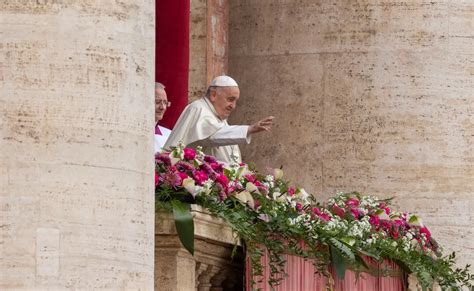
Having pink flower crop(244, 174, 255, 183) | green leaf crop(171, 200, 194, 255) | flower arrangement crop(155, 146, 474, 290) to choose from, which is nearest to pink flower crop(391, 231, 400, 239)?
flower arrangement crop(155, 146, 474, 290)

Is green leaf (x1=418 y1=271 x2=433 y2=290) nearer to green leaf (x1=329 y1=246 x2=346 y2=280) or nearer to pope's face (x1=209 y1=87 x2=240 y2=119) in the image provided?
green leaf (x1=329 y1=246 x2=346 y2=280)

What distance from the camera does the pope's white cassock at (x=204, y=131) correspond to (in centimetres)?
1412

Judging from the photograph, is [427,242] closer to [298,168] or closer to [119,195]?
[298,168]

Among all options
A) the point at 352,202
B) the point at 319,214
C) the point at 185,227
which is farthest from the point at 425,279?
the point at 185,227

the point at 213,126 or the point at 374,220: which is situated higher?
the point at 213,126

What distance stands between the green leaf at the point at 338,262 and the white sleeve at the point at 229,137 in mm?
994

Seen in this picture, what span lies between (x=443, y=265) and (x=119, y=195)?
5848 millimetres

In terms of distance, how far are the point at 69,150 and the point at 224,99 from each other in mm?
4523

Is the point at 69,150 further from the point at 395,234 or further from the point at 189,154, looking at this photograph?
the point at 395,234

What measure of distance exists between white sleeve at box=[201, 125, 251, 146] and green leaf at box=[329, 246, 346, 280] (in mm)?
994

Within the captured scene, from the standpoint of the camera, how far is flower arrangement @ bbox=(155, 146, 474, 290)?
40.3 feet

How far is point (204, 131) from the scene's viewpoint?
14227 mm

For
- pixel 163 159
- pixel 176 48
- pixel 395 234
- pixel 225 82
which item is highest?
pixel 176 48

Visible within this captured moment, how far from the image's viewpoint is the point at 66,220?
994 cm
